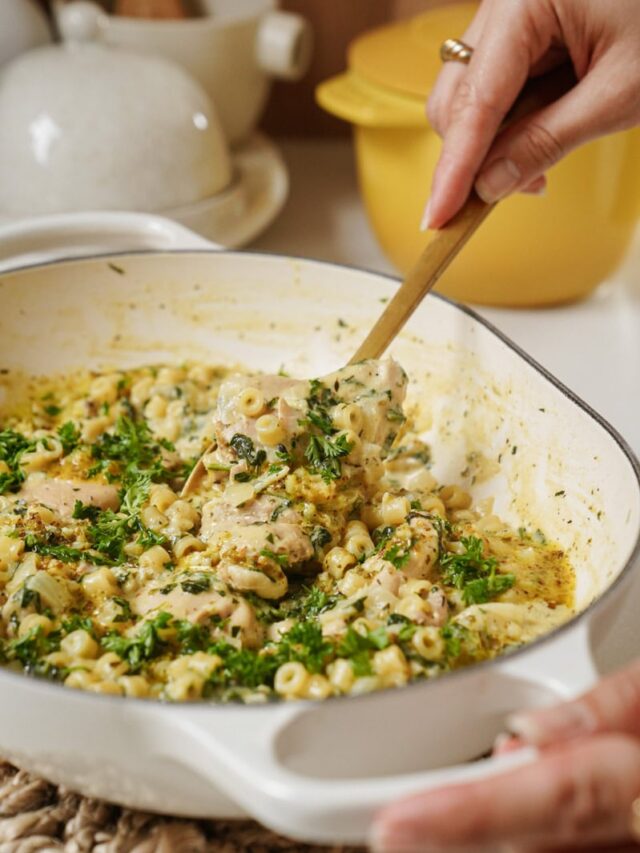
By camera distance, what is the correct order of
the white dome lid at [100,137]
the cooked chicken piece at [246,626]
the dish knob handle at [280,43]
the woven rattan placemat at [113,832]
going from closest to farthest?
1. the woven rattan placemat at [113,832]
2. the cooked chicken piece at [246,626]
3. the white dome lid at [100,137]
4. the dish knob handle at [280,43]

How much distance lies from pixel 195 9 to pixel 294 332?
1.33m

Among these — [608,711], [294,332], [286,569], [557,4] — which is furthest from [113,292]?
[608,711]

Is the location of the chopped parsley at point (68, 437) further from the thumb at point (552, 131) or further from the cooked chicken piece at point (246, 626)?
the thumb at point (552, 131)

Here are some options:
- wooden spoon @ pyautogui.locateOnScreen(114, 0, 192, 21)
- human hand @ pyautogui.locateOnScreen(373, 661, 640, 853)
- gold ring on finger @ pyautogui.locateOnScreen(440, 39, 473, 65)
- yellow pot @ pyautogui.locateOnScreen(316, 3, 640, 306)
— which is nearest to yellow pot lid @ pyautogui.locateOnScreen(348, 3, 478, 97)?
yellow pot @ pyautogui.locateOnScreen(316, 3, 640, 306)

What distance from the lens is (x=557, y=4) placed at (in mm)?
1561

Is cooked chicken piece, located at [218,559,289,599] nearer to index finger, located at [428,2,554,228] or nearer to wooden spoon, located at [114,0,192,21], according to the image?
index finger, located at [428,2,554,228]

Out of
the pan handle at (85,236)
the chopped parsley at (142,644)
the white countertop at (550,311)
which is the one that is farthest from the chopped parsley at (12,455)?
the white countertop at (550,311)

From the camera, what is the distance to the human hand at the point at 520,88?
154 cm

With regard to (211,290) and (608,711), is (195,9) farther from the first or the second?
(608,711)

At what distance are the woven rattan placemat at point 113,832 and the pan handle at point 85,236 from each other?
98cm

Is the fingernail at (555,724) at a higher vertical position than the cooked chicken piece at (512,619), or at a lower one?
higher

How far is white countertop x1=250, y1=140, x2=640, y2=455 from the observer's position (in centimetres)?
200

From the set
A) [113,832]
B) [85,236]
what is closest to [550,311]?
[85,236]

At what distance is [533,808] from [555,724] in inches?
3.3
